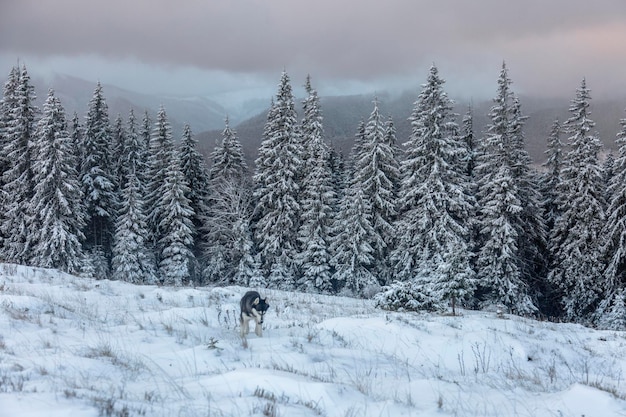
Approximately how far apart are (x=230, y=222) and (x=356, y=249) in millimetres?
11252

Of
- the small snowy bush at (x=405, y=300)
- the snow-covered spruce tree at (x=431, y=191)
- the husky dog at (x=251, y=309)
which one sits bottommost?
the small snowy bush at (x=405, y=300)

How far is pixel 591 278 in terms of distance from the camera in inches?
1181

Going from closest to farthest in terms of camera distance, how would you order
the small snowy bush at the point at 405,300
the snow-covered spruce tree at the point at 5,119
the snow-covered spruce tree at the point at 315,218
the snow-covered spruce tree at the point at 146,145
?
1. the small snowy bush at the point at 405,300
2. the snow-covered spruce tree at the point at 5,119
3. the snow-covered spruce tree at the point at 315,218
4. the snow-covered spruce tree at the point at 146,145

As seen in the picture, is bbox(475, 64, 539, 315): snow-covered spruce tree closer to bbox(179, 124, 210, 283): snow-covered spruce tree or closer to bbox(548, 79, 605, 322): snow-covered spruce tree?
bbox(548, 79, 605, 322): snow-covered spruce tree

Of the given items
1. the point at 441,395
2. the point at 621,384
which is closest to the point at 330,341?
the point at 441,395

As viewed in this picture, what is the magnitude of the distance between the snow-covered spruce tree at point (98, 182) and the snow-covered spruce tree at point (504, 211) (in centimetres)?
3028

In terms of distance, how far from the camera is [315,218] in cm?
3444

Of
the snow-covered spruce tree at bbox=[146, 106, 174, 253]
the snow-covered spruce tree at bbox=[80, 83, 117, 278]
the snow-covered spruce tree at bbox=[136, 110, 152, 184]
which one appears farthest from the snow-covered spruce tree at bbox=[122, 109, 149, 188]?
the snow-covered spruce tree at bbox=[80, 83, 117, 278]

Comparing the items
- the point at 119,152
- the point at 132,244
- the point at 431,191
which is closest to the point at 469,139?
the point at 431,191

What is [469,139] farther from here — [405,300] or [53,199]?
[53,199]

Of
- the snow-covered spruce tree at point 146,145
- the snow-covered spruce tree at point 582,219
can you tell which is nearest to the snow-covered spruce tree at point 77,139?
the snow-covered spruce tree at point 146,145

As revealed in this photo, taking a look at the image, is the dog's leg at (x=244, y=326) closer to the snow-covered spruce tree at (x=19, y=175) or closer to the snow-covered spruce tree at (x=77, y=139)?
the snow-covered spruce tree at (x=19, y=175)

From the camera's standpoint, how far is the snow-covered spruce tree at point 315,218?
33875 mm

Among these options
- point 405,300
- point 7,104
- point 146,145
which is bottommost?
point 405,300
